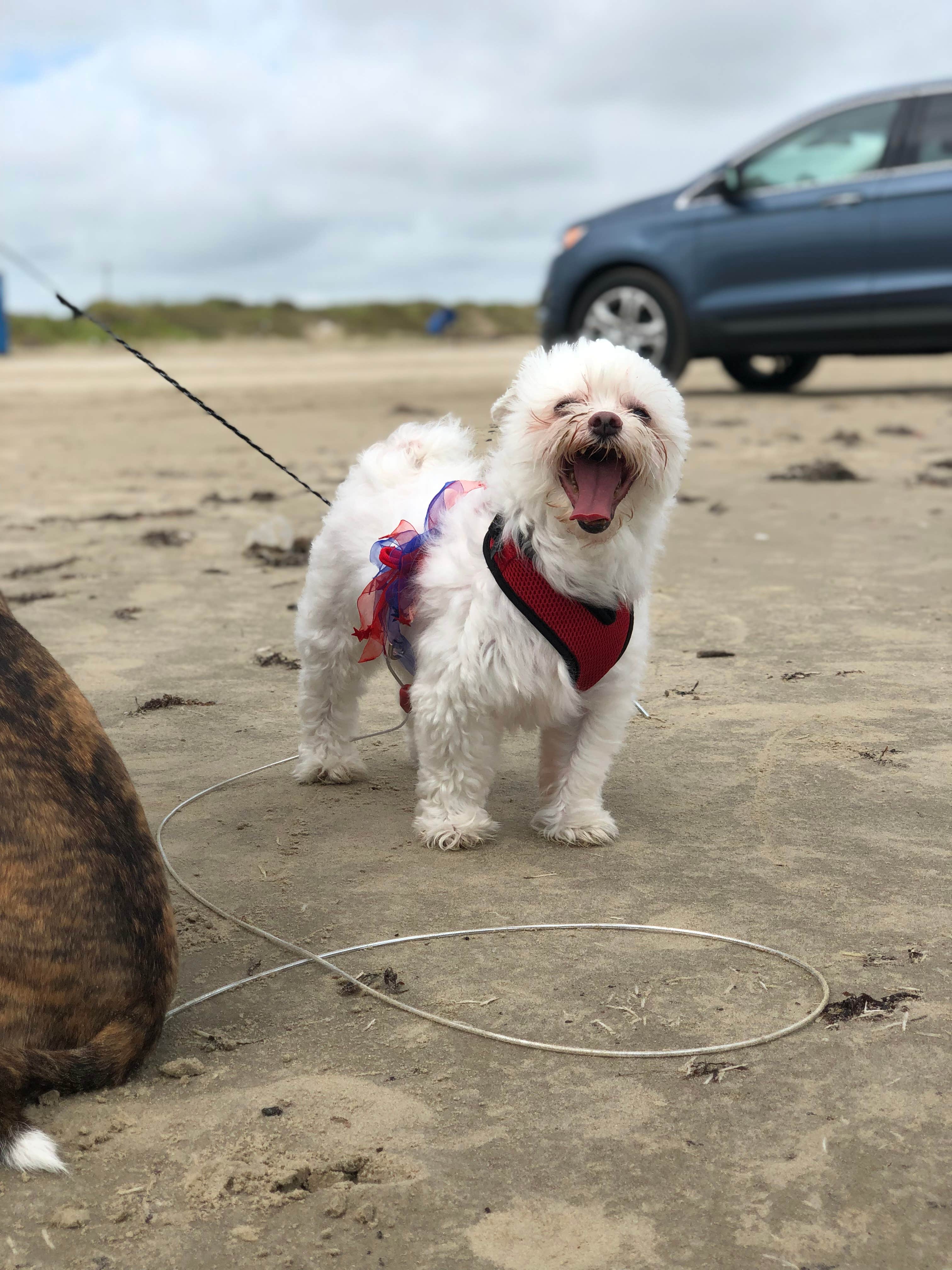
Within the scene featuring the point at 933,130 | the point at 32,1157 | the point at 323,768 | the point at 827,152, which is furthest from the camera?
the point at 827,152

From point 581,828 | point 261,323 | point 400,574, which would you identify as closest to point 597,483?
point 400,574

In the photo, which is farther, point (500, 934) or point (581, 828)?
point (581, 828)

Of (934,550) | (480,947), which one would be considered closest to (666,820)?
(480,947)

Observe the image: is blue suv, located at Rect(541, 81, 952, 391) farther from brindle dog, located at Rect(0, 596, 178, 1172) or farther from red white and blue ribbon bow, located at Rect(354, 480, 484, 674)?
brindle dog, located at Rect(0, 596, 178, 1172)

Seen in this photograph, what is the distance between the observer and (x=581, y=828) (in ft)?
13.1

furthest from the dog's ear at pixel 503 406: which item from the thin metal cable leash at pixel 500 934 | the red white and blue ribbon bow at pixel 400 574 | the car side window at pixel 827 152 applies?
the car side window at pixel 827 152

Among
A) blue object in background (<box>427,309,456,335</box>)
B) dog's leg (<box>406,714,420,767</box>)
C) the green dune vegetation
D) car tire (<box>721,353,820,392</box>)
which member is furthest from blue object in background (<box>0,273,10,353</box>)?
dog's leg (<box>406,714,420,767</box>)

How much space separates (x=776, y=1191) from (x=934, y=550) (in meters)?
5.60

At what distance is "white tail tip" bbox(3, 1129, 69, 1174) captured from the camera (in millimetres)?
2398

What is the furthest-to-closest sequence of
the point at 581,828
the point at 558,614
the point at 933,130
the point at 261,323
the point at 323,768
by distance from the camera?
the point at 261,323, the point at 933,130, the point at 323,768, the point at 581,828, the point at 558,614

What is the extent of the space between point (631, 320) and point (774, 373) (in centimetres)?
268

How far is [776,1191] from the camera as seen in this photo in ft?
7.62

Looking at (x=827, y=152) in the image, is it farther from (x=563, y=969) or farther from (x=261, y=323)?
(x=261, y=323)

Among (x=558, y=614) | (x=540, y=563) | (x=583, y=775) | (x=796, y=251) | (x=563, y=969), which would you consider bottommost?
(x=563, y=969)
